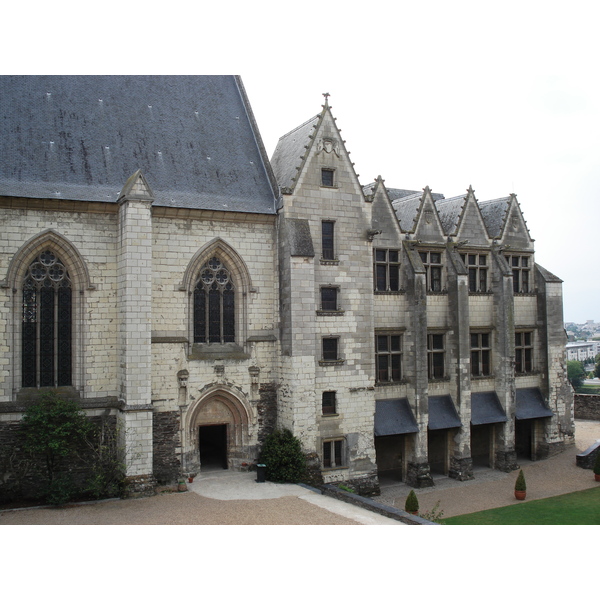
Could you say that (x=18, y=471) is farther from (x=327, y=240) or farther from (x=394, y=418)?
(x=394, y=418)

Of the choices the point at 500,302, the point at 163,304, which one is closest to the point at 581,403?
the point at 500,302

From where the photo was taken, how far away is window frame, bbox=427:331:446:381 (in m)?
27.2

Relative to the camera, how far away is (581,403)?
127ft

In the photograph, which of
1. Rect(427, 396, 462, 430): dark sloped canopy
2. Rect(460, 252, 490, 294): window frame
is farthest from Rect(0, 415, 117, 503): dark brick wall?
Rect(460, 252, 490, 294): window frame

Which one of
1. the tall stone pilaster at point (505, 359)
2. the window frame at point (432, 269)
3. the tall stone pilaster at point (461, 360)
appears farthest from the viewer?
the tall stone pilaster at point (505, 359)

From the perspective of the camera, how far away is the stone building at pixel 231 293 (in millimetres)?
20203

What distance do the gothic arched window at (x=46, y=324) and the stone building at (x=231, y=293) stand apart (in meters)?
0.06

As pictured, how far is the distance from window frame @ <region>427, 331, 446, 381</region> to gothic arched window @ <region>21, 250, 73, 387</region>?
48.4 ft

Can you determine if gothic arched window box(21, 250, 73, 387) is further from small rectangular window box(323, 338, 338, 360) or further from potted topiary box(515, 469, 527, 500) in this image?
potted topiary box(515, 469, 527, 500)

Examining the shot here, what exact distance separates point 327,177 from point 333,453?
34.0ft

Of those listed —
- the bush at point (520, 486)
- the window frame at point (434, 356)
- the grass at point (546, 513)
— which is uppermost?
the window frame at point (434, 356)

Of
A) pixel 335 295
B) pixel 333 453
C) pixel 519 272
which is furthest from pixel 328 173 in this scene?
pixel 519 272

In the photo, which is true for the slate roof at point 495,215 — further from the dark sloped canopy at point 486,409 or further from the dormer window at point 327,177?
the dormer window at point 327,177

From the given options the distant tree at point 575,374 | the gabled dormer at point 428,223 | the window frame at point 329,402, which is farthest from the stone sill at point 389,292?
the distant tree at point 575,374
